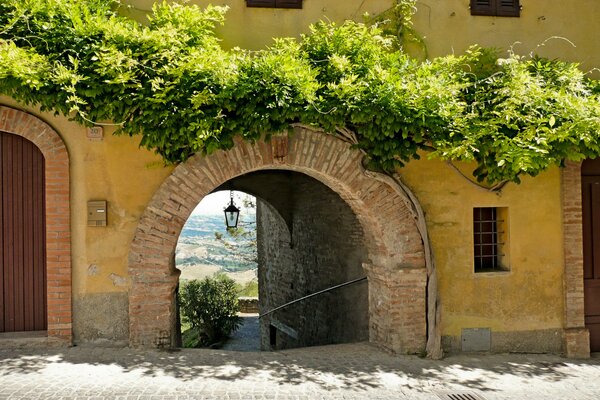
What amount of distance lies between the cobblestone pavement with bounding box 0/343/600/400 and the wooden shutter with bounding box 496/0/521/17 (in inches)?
180

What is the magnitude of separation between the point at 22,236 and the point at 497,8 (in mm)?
6702

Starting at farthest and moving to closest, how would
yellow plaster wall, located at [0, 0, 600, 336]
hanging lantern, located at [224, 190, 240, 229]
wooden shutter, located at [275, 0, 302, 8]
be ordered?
1. hanging lantern, located at [224, 190, 240, 229]
2. wooden shutter, located at [275, 0, 302, 8]
3. yellow plaster wall, located at [0, 0, 600, 336]

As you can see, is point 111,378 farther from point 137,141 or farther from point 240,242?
point 240,242

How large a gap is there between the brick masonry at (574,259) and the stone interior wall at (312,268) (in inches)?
112

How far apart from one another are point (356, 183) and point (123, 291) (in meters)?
3.04

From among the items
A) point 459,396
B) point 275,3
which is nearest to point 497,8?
point 275,3

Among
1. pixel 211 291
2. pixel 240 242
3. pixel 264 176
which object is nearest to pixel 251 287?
pixel 240 242

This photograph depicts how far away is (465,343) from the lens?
7266 mm

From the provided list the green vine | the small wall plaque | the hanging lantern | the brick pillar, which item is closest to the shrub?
the hanging lantern

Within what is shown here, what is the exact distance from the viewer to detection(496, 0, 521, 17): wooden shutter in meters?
7.51

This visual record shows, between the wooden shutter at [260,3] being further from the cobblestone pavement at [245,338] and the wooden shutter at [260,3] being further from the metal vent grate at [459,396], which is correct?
the cobblestone pavement at [245,338]

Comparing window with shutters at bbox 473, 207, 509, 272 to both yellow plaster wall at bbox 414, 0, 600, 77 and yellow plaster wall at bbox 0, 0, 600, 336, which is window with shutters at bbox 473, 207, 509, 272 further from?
yellow plaster wall at bbox 414, 0, 600, 77

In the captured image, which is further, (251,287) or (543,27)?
(251,287)

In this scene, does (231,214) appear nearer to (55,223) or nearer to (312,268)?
(312,268)
